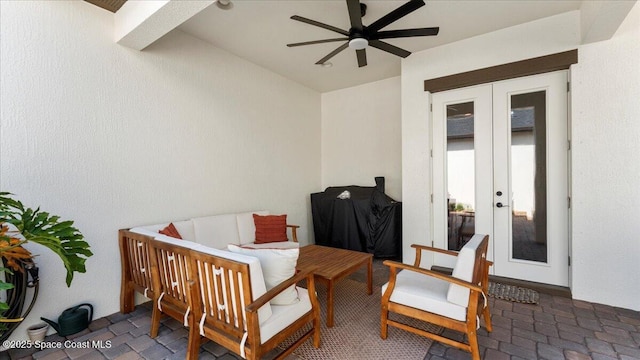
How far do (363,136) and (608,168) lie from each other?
3.26m

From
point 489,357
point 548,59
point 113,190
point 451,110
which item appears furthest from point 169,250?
point 548,59

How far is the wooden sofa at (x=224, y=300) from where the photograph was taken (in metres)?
1.67

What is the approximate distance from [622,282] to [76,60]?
5615 mm

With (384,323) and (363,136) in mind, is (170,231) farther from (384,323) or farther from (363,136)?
(363,136)

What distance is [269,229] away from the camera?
3.78 meters

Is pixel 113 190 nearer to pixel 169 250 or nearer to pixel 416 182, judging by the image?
pixel 169 250

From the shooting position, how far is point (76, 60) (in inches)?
99.0

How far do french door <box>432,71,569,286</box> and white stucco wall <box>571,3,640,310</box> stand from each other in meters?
0.20

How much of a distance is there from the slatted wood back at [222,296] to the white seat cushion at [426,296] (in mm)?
1202

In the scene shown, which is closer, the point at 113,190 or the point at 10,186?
the point at 10,186

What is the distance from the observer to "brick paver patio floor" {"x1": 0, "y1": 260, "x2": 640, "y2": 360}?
2088mm

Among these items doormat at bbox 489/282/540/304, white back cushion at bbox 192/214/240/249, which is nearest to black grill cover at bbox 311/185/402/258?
doormat at bbox 489/282/540/304

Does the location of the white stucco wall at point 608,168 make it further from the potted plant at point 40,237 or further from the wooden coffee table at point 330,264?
the potted plant at point 40,237

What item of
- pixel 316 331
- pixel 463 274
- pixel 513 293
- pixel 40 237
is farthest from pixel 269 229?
pixel 513 293
